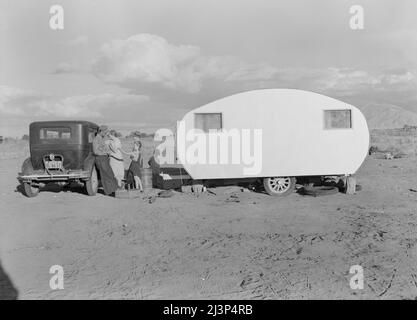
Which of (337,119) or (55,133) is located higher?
(337,119)

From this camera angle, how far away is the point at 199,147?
1097 centimetres

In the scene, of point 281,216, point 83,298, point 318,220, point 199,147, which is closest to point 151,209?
point 199,147

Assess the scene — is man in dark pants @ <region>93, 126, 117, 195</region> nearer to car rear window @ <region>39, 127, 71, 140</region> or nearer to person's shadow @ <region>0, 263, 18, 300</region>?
car rear window @ <region>39, 127, 71, 140</region>

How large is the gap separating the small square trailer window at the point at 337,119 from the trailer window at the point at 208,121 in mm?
2945

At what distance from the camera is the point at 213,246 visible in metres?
6.67

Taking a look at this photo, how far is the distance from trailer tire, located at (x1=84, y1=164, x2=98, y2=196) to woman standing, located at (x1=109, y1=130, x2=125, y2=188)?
0.53m

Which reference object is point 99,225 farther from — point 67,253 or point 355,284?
point 355,284

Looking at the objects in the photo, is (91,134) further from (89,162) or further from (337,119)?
(337,119)

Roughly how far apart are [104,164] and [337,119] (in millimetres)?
6538

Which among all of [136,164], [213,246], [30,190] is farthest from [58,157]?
[213,246]

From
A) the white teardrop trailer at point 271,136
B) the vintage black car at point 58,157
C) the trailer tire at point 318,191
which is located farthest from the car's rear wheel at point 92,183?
Answer: the trailer tire at point 318,191

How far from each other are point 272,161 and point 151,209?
142 inches

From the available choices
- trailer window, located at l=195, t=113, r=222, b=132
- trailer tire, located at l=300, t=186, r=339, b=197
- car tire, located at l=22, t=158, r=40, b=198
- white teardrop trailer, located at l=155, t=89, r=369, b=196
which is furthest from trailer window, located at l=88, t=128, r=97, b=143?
trailer tire, located at l=300, t=186, r=339, b=197

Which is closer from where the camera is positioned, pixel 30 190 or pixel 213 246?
pixel 213 246
